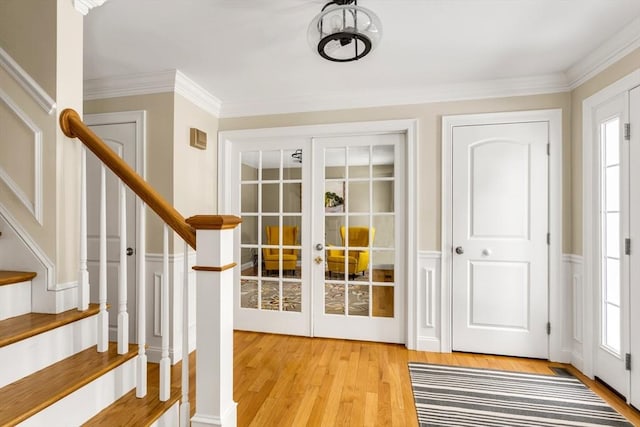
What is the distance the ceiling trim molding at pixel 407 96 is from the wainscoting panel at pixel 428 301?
1457mm

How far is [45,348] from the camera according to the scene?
4.00ft

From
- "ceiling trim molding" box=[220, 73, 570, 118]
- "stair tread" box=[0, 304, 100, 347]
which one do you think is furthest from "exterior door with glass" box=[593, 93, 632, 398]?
"stair tread" box=[0, 304, 100, 347]

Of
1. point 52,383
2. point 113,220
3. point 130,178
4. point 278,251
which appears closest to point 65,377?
point 52,383

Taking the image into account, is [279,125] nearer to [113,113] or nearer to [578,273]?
[113,113]

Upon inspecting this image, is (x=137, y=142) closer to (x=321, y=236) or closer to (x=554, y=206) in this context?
(x=321, y=236)

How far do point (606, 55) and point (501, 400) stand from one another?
252 centimetres

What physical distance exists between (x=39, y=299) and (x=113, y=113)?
1.97 m

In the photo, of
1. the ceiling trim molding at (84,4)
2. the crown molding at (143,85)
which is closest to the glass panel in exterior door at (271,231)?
the crown molding at (143,85)

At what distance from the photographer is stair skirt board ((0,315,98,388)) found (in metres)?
1.10

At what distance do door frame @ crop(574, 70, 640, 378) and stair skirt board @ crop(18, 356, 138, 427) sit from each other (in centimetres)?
307

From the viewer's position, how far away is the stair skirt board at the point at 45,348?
3.61ft

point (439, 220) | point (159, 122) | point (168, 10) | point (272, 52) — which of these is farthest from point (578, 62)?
point (159, 122)

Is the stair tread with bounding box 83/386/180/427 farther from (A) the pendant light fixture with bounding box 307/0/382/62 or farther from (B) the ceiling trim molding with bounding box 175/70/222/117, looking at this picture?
(B) the ceiling trim molding with bounding box 175/70/222/117

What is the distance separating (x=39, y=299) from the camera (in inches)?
54.9
